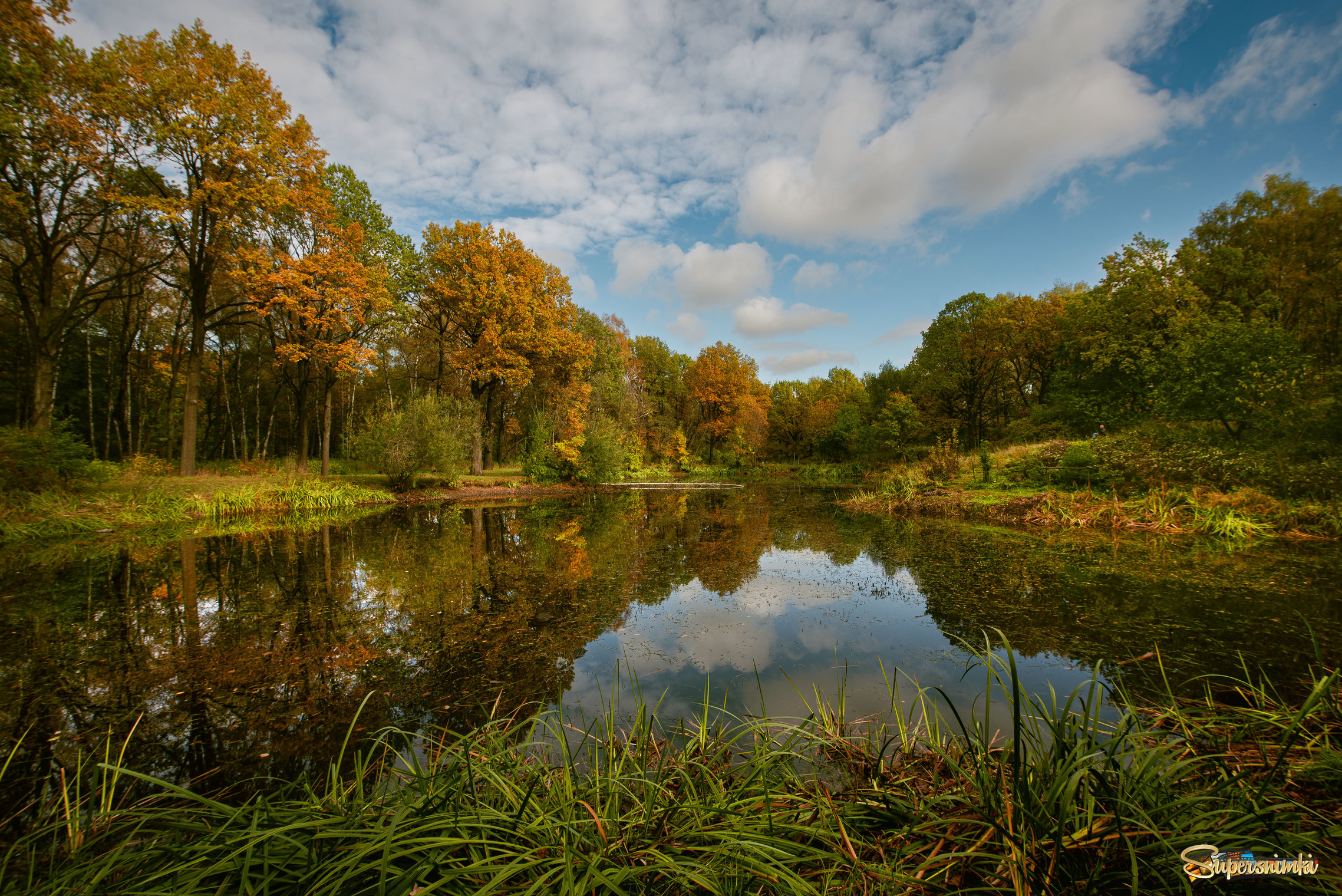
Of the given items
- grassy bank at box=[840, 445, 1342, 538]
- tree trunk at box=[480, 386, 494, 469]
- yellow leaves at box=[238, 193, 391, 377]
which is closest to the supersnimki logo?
grassy bank at box=[840, 445, 1342, 538]

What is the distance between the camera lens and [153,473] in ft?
44.8

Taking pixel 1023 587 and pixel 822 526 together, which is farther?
pixel 822 526

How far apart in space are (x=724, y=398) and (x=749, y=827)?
35.4 m

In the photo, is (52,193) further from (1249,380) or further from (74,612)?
(1249,380)

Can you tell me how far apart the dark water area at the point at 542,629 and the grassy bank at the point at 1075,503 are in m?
1.05

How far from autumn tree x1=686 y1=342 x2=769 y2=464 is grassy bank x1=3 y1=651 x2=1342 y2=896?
34.6m

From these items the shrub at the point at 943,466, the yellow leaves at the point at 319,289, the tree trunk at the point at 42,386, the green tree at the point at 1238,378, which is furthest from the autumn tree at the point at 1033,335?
the tree trunk at the point at 42,386

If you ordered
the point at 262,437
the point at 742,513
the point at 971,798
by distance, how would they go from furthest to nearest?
the point at 262,437
the point at 742,513
the point at 971,798

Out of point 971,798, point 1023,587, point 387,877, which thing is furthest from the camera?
point 1023,587

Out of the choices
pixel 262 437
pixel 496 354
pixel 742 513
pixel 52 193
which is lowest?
pixel 742 513

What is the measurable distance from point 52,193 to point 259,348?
11904 mm

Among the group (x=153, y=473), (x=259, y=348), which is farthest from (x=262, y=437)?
(x=153, y=473)

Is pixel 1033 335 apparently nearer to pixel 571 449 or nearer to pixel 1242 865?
pixel 571 449

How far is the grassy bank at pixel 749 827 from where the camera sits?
1.40 m
